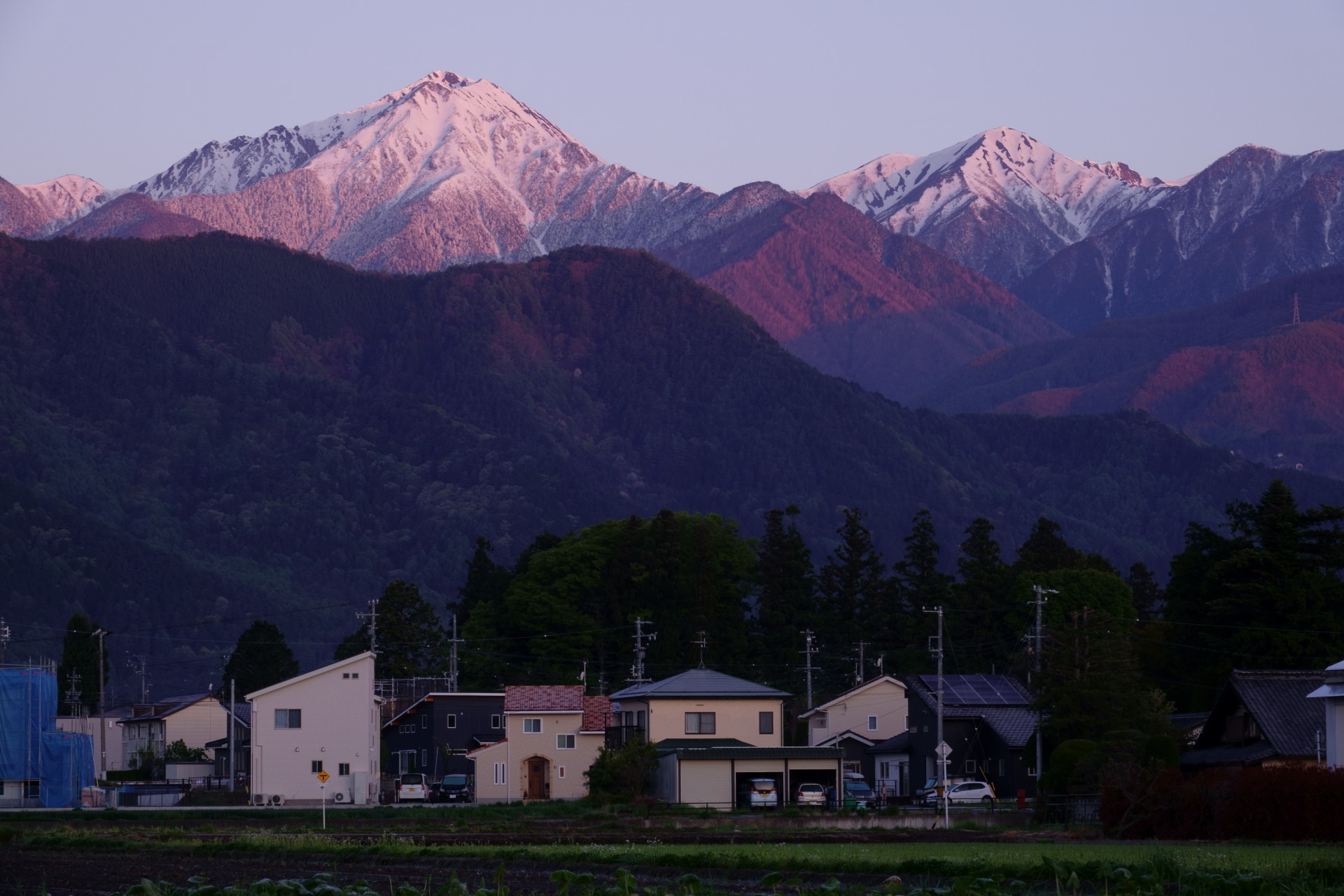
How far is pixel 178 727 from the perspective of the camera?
10081cm

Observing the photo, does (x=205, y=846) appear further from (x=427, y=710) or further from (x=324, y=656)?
(x=324, y=656)

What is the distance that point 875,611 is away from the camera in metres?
97.4

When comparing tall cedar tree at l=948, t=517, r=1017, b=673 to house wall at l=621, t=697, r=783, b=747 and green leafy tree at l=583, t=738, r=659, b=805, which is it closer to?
house wall at l=621, t=697, r=783, b=747

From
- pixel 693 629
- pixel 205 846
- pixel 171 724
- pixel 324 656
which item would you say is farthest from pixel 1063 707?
pixel 324 656

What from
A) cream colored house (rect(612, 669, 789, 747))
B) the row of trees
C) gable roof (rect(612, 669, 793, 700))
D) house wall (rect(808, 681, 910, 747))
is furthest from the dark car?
the row of trees

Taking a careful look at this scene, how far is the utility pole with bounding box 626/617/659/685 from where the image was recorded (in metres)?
83.8

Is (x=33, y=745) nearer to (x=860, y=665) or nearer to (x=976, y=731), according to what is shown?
(x=976, y=731)

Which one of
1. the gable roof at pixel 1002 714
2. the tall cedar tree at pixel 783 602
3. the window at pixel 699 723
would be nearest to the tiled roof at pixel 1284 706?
the gable roof at pixel 1002 714

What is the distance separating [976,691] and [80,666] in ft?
212

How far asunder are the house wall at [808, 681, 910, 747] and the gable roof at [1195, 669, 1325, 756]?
102 ft

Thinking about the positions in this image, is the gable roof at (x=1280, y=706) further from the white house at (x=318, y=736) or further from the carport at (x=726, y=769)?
the white house at (x=318, y=736)

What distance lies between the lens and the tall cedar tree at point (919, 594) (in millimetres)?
95688

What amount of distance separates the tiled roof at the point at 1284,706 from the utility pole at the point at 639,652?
114 ft

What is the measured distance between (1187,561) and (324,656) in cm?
11953
